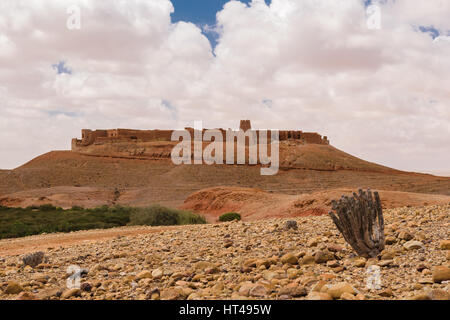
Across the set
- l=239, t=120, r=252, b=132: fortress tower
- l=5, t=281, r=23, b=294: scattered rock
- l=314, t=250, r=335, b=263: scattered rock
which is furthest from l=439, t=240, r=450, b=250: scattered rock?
l=239, t=120, r=252, b=132: fortress tower

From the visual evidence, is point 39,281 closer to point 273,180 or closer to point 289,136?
point 273,180

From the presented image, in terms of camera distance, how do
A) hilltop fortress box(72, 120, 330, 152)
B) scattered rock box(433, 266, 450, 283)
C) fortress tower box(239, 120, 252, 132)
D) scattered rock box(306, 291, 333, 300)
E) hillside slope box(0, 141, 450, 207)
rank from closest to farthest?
scattered rock box(306, 291, 333, 300)
scattered rock box(433, 266, 450, 283)
hillside slope box(0, 141, 450, 207)
hilltop fortress box(72, 120, 330, 152)
fortress tower box(239, 120, 252, 132)

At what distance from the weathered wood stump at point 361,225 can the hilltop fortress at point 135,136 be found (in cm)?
7479

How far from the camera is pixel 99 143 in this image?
79.2 meters

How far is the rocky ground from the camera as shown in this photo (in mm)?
4152

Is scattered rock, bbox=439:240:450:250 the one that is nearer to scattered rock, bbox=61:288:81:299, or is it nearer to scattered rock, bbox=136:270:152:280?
scattered rock, bbox=136:270:152:280

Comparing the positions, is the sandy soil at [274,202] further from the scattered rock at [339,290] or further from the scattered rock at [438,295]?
the scattered rock at [339,290]

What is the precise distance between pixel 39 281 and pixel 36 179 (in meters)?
59.2

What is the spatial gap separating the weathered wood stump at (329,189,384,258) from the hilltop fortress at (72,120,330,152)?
2945 inches

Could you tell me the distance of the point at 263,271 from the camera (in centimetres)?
528
